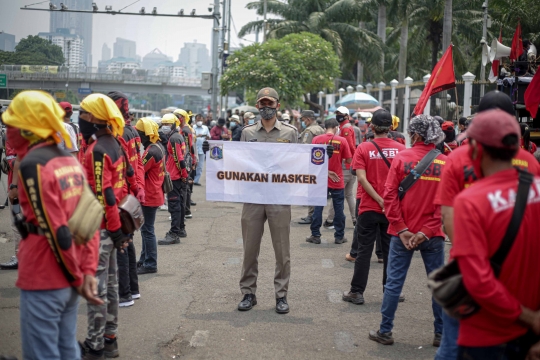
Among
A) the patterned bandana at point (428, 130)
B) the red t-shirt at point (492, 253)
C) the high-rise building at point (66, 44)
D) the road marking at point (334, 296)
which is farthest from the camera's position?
the high-rise building at point (66, 44)

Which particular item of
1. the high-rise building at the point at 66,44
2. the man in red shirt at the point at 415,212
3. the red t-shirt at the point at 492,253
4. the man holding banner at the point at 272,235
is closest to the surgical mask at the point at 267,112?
the man holding banner at the point at 272,235

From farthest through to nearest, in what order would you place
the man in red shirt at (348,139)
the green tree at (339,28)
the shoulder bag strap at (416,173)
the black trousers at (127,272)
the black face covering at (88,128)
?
the green tree at (339,28) → the man in red shirt at (348,139) → the black trousers at (127,272) → the shoulder bag strap at (416,173) → the black face covering at (88,128)

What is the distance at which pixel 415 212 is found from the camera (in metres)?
5.64

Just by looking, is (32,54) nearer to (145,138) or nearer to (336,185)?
(336,185)

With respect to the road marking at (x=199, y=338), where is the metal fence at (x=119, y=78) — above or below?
above

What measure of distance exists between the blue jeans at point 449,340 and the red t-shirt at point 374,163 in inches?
121

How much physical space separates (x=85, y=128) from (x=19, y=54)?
25485 mm

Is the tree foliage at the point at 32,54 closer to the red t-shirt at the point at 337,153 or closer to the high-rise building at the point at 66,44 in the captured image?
the high-rise building at the point at 66,44

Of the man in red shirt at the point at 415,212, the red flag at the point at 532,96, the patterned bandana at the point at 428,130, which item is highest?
the red flag at the point at 532,96

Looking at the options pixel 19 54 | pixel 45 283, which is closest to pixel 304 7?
pixel 19 54

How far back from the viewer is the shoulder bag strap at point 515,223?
3.21 metres

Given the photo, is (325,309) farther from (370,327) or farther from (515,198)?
(515,198)

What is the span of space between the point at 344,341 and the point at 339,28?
122 ft

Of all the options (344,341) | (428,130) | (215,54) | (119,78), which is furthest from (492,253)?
(119,78)
